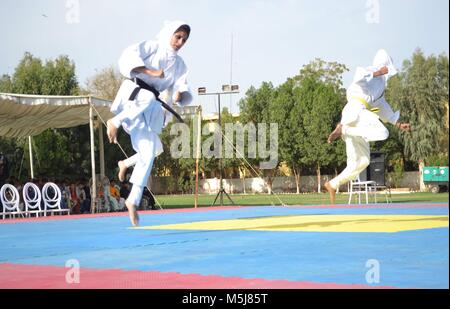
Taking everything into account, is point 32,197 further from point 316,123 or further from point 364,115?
point 316,123

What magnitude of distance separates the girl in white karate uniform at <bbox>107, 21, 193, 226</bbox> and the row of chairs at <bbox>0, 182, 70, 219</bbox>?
31.0ft

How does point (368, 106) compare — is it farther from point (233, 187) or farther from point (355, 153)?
point (233, 187)

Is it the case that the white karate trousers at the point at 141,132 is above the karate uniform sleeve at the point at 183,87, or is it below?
below

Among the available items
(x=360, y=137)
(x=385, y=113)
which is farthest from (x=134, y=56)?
(x=385, y=113)

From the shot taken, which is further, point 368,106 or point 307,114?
point 307,114

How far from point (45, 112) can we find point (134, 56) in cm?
1174

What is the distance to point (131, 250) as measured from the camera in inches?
252

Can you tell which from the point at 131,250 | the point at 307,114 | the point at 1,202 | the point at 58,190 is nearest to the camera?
the point at 131,250

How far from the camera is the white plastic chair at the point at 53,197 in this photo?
56.5 feet

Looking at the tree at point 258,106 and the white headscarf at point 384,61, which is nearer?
the white headscarf at point 384,61

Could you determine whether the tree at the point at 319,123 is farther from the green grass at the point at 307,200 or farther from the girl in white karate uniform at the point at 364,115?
the girl in white karate uniform at the point at 364,115

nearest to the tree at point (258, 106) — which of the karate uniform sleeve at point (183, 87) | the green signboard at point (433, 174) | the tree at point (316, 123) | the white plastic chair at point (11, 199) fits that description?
the tree at point (316, 123)
